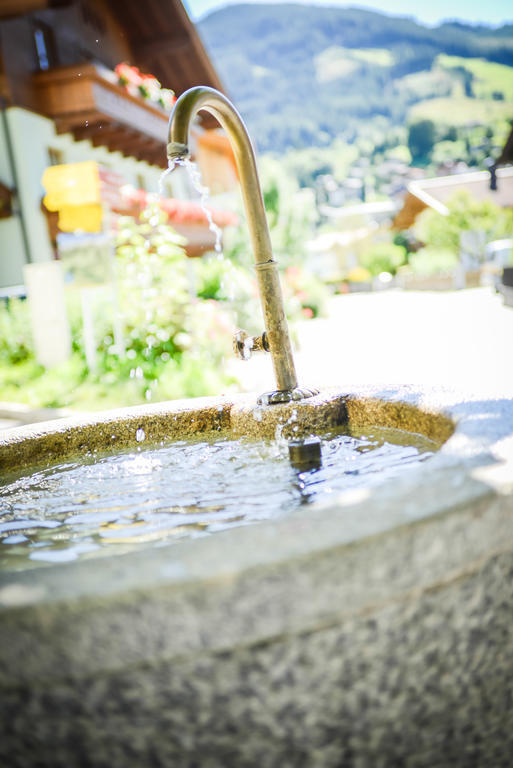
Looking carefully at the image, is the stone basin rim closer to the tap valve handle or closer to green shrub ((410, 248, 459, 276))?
the tap valve handle

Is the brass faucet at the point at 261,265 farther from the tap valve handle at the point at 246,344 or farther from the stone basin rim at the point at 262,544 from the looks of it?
the stone basin rim at the point at 262,544

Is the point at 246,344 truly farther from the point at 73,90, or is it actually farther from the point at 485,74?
the point at 485,74

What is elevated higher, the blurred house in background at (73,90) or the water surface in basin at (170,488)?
the blurred house in background at (73,90)

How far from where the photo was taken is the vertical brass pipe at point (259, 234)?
186 cm

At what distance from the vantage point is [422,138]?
132000 mm

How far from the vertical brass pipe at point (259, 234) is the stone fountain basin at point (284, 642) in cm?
108

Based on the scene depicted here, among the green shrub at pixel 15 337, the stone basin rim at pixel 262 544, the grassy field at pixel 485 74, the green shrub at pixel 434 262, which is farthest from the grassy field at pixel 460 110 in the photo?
the stone basin rim at pixel 262 544

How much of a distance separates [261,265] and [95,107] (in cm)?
1061

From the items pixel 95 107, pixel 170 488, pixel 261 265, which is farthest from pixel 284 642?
pixel 95 107

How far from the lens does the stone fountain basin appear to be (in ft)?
2.58

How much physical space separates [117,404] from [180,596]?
20.5ft

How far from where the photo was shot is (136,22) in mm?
14273

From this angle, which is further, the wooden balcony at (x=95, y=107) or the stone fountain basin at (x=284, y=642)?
the wooden balcony at (x=95, y=107)

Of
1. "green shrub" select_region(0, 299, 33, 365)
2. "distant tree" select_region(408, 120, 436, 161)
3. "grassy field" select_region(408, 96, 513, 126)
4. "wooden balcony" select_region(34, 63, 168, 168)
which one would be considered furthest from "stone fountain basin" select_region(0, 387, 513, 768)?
"grassy field" select_region(408, 96, 513, 126)
